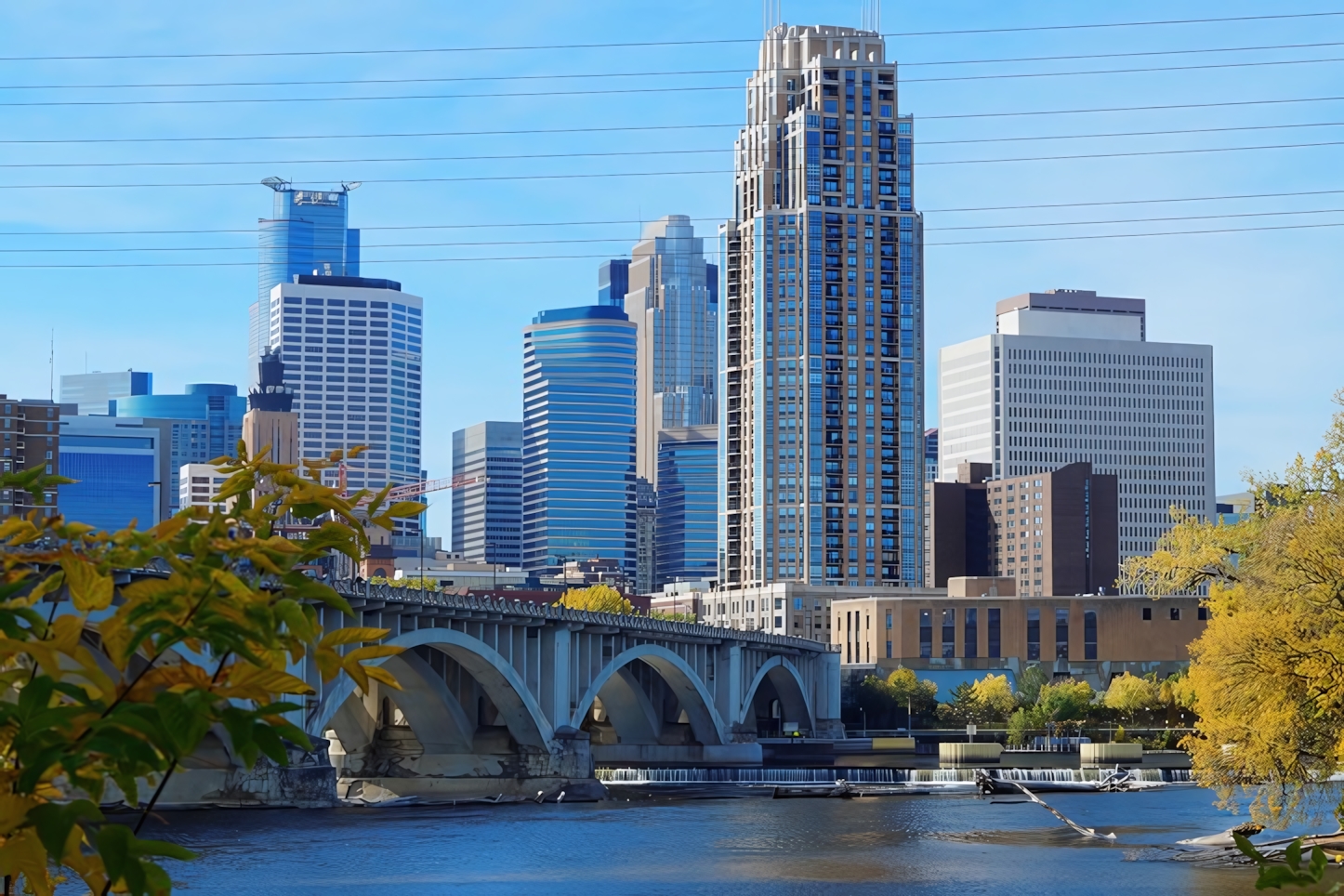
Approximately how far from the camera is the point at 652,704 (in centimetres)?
15488

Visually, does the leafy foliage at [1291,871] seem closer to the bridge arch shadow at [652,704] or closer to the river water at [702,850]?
the river water at [702,850]

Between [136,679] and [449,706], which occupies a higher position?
[136,679]

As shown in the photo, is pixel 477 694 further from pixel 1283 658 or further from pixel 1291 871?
A: pixel 1291 871

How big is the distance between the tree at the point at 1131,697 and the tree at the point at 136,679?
176529mm

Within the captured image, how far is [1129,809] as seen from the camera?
328 feet

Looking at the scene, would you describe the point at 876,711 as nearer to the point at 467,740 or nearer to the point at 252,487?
the point at 467,740

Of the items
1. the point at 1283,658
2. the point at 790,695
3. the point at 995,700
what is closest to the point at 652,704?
the point at 790,695

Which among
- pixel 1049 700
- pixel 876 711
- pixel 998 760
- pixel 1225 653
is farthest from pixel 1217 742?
pixel 876 711

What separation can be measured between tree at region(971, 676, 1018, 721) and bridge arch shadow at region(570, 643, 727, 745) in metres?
40.1

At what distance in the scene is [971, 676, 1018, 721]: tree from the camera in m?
183

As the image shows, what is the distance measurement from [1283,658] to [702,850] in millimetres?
33482

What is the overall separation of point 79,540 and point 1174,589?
184 feet

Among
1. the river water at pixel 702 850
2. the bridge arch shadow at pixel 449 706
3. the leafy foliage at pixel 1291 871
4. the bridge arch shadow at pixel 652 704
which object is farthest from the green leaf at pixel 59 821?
the bridge arch shadow at pixel 652 704

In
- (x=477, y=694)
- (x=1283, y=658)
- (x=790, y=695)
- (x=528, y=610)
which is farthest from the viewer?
(x=790, y=695)
